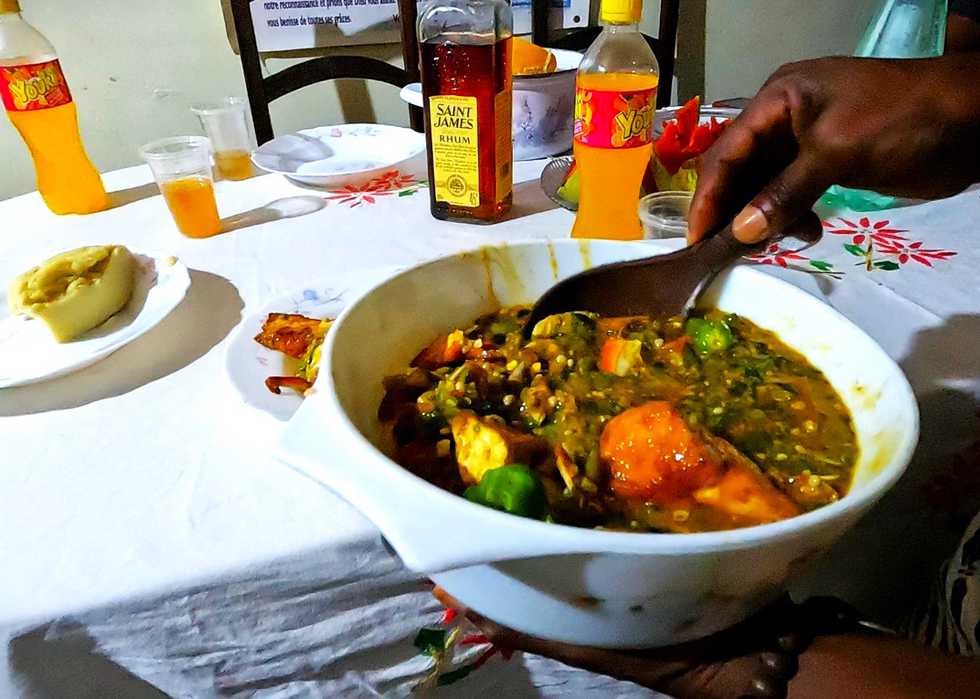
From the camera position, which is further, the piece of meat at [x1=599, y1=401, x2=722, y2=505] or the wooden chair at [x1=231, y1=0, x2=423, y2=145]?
the wooden chair at [x1=231, y1=0, x2=423, y2=145]

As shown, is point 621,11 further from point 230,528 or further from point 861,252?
point 230,528

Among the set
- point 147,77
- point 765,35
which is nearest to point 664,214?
point 147,77

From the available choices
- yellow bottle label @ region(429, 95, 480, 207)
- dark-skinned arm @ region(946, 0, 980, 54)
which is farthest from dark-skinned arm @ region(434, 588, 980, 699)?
dark-skinned arm @ region(946, 0, 980, 54)

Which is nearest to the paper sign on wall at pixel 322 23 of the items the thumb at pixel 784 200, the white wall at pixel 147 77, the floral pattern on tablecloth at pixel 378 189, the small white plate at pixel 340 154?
the white wall at pixel 147 77

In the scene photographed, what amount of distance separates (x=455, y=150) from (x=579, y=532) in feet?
2.88

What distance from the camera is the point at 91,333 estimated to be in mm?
978

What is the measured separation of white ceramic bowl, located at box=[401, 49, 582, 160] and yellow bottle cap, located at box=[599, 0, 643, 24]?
13.2 inches

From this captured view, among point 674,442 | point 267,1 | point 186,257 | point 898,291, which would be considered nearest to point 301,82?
point 267,1

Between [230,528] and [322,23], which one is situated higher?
[322,23]

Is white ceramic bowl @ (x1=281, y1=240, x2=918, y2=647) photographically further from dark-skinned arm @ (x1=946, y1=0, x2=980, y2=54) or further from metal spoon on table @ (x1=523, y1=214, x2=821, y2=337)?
dark-skinned arm @ (x1=946, y1=0, x2=980, y2=54)

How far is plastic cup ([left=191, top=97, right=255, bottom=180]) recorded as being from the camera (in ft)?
5.02

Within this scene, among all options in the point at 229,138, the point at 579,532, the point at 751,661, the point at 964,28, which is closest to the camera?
the point at 579,532

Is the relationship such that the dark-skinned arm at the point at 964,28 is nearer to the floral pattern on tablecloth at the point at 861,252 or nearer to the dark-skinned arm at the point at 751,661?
the floral pattern on tablecloth at the point at 861,252

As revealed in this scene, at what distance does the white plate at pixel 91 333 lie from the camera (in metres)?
0.87
